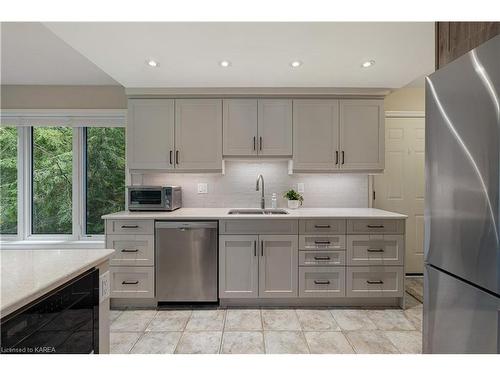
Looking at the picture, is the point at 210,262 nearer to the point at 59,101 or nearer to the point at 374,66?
the point at 374,66

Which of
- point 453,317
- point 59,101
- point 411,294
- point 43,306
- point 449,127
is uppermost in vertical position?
point 59,101

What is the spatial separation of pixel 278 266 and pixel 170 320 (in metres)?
1.11

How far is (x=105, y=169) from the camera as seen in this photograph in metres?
3.44

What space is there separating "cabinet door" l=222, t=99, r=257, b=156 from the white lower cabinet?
0.97 m

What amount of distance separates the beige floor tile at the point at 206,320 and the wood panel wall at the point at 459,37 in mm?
2474

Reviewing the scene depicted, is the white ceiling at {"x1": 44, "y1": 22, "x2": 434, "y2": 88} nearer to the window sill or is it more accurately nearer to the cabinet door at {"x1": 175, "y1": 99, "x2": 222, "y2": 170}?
the cabinet door at {"x1": 175, "y1": 99, "x2": 222, "y2": 170}

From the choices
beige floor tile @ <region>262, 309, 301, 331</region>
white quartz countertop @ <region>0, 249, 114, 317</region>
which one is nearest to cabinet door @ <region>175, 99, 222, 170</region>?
beige floor tile @ <region>262, 309, 301, 331</region>

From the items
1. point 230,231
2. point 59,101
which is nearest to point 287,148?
point 230,231

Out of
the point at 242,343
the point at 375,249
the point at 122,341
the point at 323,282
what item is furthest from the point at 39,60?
the point at 375,249

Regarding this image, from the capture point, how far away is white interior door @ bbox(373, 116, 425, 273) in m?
3.51

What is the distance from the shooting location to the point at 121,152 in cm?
343

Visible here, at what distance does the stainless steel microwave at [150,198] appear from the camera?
9.50 feet

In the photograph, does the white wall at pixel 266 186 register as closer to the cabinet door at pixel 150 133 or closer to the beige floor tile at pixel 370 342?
the cabinet door at pixel 150 133
